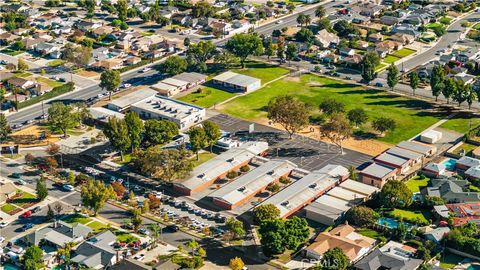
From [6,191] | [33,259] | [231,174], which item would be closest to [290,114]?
[231,174]

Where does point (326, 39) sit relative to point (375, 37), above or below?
above

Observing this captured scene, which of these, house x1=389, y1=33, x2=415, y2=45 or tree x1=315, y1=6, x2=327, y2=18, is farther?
tree x1=315, y1=6, x2=327, y2=18

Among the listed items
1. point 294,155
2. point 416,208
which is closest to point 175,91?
point 294,155

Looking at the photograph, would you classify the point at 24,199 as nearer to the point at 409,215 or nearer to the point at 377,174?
the point at 377,174

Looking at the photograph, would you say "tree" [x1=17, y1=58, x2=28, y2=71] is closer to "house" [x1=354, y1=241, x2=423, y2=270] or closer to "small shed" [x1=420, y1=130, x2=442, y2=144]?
"small shed" [x1=420, y1=130, x2=442, y2=144]

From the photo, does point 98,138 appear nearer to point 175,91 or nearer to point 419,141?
point 175,91

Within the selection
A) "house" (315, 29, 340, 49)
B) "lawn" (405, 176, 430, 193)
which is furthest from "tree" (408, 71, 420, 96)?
"lawn" (405, 176, 430, 193)
